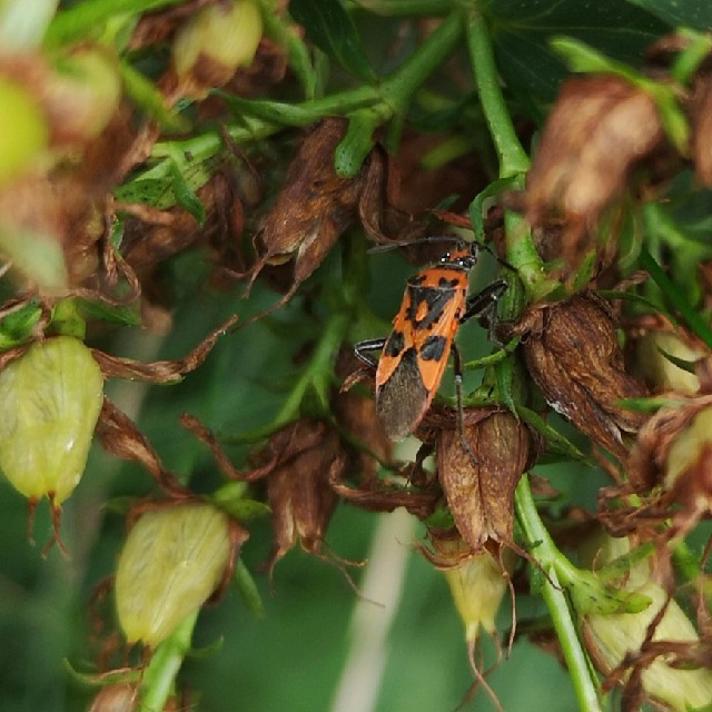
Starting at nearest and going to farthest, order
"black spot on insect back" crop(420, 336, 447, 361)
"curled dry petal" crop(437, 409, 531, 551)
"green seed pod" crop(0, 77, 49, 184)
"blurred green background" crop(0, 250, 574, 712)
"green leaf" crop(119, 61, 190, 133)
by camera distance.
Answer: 1. "green seed pod" crop(0, 77, 49, 184)
2. "green leaf" crop(119, 61, 190, 133)
3. "curled dry petal" crop(437, 409, 531, 551)
4. "black spot on insect back" crop(420, 336, 447, 361)
5. "blurred green background" crop(0, 250, 574, 712)

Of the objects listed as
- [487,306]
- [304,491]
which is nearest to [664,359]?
[487,306]

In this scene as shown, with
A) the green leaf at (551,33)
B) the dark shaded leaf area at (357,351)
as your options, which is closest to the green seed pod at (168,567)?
the dark shaded leaf area at (357,351)

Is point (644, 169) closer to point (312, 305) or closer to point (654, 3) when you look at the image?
point (654, 3)

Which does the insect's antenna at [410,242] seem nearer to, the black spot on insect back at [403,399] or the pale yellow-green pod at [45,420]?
the black spot on insect back at [403,399]

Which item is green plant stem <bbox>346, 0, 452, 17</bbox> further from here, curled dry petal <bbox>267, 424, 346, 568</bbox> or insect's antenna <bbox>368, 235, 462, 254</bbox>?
curled dry petal <bbox>267, 424, 346, 568</bbox>

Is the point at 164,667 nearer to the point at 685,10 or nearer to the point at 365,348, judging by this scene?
the point at 365,348

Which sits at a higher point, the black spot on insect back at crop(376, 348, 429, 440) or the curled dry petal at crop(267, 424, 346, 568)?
the black spot on insect back at crop(376, 348, 429, 440)

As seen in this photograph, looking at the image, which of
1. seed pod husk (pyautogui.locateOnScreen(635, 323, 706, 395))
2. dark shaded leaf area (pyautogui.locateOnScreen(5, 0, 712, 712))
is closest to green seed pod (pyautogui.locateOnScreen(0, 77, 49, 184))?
dark shaded leaf area (pyautogui.locateOnScreen(5, 0, 712, 712))
